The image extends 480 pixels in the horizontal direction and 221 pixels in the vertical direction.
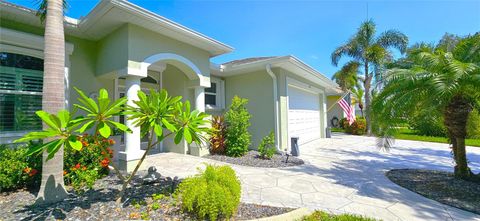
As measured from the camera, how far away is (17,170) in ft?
14.5

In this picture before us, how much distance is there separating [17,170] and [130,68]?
10.8ft

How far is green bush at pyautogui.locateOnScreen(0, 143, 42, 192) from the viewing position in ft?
14.2

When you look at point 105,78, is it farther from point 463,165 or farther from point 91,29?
point 463,165

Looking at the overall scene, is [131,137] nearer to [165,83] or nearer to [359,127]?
[165,83]

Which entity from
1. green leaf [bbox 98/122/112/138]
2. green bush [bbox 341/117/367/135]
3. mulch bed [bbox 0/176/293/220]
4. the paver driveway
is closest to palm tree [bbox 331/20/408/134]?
green bush [bbox 341/117/367/135]

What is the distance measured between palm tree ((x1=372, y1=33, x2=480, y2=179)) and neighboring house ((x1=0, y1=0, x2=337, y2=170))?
4037 millimetres

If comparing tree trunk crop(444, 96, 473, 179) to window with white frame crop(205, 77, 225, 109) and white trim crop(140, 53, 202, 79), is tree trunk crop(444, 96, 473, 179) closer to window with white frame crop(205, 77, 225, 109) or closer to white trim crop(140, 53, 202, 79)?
white trim crop(140, 53, 202, 79)

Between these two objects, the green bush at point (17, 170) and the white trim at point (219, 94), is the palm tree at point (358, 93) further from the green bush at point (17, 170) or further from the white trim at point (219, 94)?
the green bush at point (17, 170)

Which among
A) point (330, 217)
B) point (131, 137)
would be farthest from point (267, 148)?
point (131, 137)

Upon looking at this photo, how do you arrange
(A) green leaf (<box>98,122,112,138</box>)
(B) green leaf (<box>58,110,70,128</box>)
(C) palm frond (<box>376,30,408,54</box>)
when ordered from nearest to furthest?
(A) green leaf (<box>98,122,112,138</box>)
(B) green leaf (<box>58,110,70,128</box>)
(C) palm frond (<box>376,30,408,54</box>)

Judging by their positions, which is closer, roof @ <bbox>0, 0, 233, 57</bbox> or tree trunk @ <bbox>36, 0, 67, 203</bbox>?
tree trunk @ <bbox>36, 0, 67, 203</bbox>

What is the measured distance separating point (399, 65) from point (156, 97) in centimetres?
649

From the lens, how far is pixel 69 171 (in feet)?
15.9

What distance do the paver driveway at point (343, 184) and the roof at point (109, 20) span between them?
4.33m
